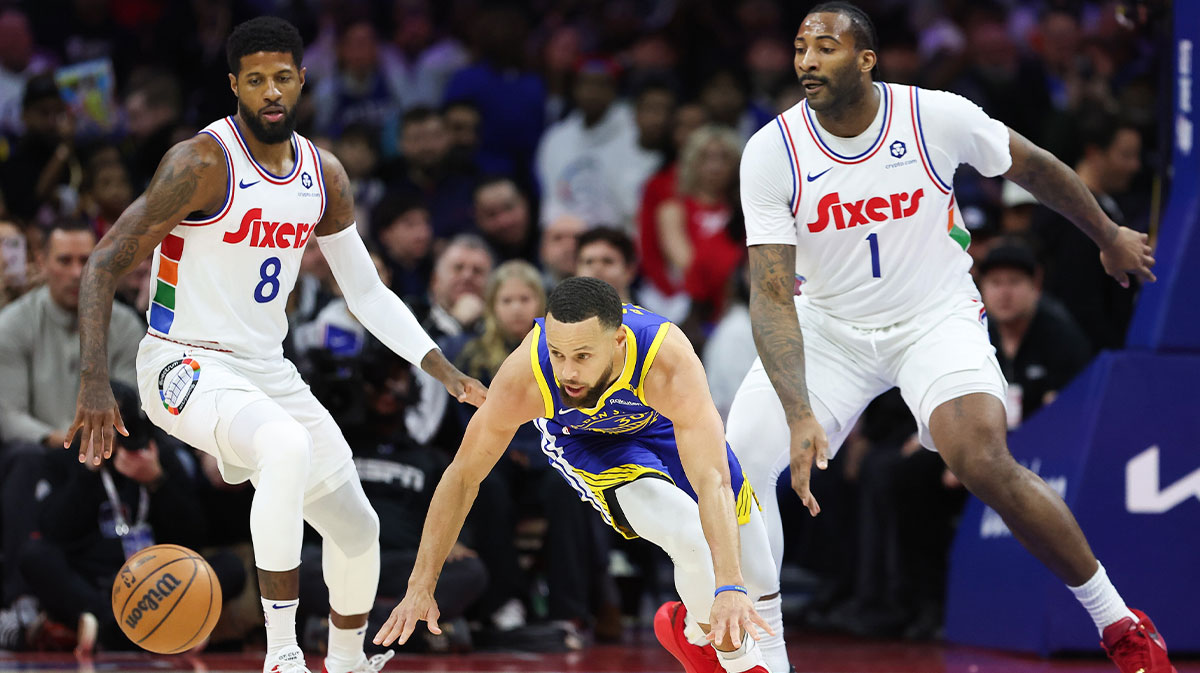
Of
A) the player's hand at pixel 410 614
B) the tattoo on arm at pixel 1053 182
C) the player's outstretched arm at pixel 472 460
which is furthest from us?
the tattoo on arm at pixel 1053 182

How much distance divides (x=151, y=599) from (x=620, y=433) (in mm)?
2029

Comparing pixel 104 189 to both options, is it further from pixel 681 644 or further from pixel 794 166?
pixel 681 644

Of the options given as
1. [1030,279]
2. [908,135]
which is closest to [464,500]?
[908,135]

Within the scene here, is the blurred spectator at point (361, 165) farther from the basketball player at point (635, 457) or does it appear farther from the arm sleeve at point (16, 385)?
the basketball player at point (635, 457)

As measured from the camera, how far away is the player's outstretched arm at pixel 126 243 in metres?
5.56

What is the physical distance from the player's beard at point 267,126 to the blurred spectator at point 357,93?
662 centimetres

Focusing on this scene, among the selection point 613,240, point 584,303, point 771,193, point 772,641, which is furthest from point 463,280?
point 584,303

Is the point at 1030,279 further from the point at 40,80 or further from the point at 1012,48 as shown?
the point at 40,80

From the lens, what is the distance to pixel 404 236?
10.3 m

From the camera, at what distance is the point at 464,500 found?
535cm

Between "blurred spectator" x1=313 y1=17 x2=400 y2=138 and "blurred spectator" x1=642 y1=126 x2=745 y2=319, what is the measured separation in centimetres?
299

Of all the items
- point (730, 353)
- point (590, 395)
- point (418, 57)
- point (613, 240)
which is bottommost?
point (730, 353)

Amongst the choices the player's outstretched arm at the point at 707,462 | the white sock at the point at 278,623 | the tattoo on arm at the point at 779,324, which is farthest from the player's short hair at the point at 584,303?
the white sock at the point at 278,623

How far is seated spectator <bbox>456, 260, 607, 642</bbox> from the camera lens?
8.30 metres
